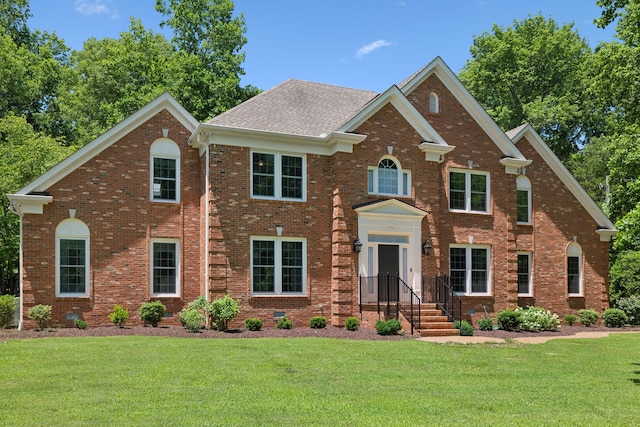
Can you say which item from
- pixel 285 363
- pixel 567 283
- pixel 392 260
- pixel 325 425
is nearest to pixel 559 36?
pixel 567 283

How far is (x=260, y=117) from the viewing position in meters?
20.5

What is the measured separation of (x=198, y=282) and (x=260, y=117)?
19.0 feet

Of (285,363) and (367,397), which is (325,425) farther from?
(285,363)

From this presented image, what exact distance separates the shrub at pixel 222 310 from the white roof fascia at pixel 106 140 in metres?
5.97

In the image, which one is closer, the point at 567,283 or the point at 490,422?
the point at 490,422

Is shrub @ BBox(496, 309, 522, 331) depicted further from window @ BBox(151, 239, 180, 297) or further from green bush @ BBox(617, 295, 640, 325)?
window @ BBox(151, 239, 180, 297)

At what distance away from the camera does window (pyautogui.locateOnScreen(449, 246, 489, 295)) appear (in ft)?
73.9

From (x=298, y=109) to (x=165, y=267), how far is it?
720 cm

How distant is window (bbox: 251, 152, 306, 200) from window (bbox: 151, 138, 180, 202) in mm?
2633

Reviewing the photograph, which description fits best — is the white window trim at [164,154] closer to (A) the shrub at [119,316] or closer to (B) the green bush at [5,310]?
(A) the shrub at [119,316]

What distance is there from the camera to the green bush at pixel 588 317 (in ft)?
79.4

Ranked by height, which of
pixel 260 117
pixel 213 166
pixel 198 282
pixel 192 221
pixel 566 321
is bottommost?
pixel 566 321

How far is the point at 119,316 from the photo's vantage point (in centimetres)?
1850

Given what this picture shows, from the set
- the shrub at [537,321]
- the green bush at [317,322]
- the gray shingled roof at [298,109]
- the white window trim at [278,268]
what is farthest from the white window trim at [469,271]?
the gray shingled roof at [298,109]
